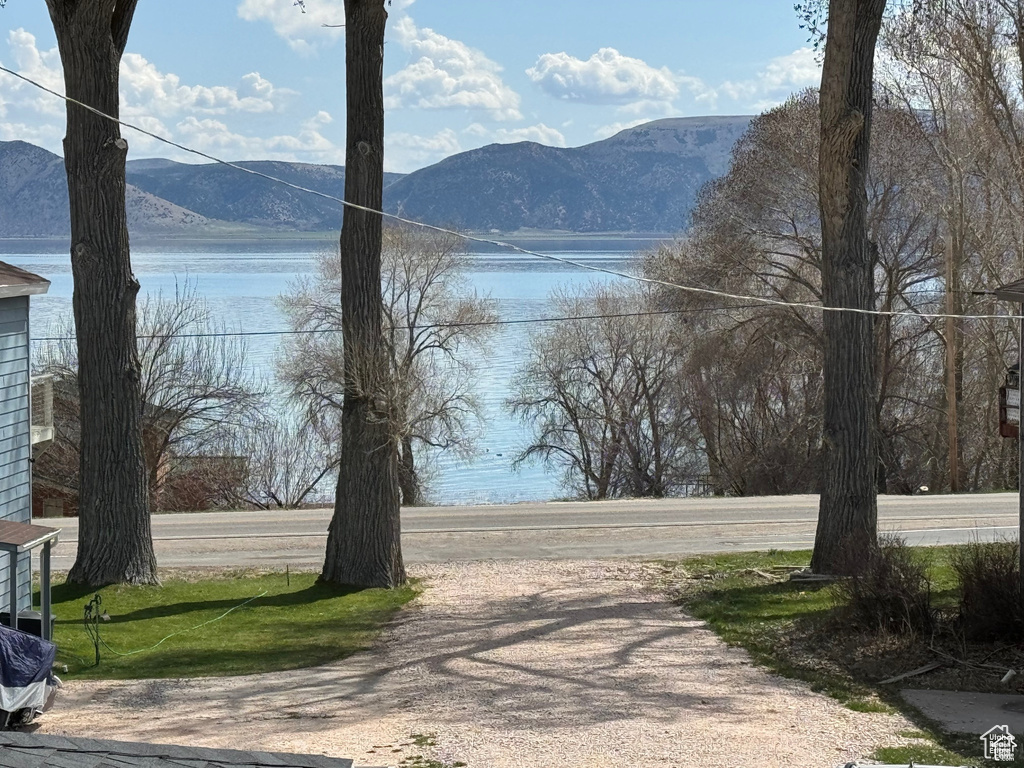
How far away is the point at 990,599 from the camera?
11.6 metres

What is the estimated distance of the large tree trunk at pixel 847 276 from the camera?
15.8 metres

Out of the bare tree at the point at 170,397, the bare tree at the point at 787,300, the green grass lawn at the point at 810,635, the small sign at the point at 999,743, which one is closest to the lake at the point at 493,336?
the bare tree at the point at 170,397

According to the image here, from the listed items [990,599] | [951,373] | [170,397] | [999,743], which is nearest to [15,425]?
[990,599]

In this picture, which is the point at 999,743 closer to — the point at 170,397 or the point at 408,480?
the point at 408,480

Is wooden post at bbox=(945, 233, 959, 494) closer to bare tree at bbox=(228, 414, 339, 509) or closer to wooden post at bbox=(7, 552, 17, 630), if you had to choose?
bare tree at bbox=(228, 414, 339, 509)

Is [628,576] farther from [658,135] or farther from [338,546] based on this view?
[658,135]

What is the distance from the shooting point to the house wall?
14023 mm

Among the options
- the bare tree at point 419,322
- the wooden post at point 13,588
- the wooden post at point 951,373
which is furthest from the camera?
the bare tree at point 419,322

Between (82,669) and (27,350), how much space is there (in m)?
4.54

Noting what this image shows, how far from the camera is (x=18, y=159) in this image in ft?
415

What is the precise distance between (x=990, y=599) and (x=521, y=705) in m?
5.02

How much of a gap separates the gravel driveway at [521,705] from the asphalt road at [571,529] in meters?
5.51

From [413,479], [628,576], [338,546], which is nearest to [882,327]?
[413,479]

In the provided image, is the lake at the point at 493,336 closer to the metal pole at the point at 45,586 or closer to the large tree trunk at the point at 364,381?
the large tree trunk at the point at 364,381
